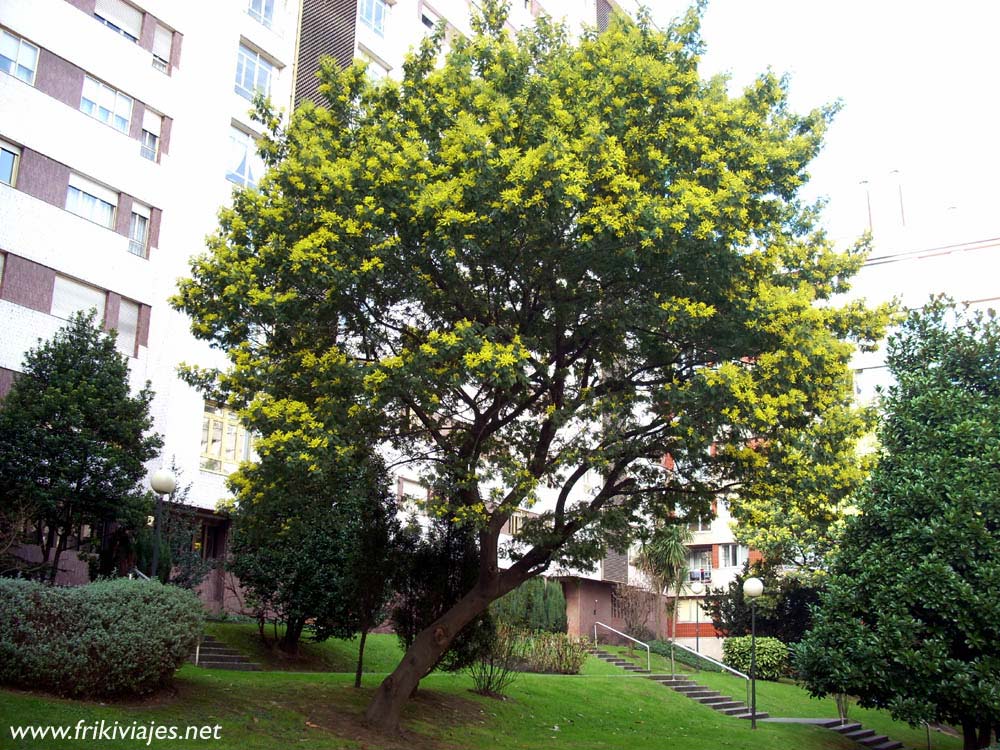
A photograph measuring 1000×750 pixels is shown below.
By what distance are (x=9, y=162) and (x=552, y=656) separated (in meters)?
19.6

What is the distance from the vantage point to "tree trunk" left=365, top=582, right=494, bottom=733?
50.9 ft

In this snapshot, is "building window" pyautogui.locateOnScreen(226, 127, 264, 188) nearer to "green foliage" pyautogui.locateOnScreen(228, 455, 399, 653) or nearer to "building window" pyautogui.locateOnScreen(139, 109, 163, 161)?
"building window" pyautogui.locateOnScreen(139, 109, 163, 161)

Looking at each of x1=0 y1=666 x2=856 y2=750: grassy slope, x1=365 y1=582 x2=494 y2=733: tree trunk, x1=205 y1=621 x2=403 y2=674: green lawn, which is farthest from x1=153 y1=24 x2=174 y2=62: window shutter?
x1=365 y1=582 x2=494 y2=733: tree trunk

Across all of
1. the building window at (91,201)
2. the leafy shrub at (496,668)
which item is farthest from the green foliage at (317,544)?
the building window at (91,201)

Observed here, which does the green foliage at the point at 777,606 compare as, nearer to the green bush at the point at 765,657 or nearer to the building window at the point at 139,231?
the green bush at the point at 765,657

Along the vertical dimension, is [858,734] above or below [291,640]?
below

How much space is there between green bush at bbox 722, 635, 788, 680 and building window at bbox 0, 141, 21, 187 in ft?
91.8

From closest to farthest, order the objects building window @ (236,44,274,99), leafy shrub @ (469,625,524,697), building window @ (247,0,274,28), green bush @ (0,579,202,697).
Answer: green bush @ (0,579,202,697), leafy shrub @ (469,625,524,697), building window @ (236,44,274,99), building window @ (247,0,274,28)

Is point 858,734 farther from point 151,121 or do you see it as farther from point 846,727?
point 151,121

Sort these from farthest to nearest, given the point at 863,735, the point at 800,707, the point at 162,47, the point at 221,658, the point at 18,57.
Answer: the point at 800,707, the point at 162,47, the point at 863,735, the point at 18,57, the point at 221,658

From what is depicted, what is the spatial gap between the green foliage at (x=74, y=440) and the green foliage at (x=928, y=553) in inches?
575

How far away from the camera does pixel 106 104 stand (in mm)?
25047

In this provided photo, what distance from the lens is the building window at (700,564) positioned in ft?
159

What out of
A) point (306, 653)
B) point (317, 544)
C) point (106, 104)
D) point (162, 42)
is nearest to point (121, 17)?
point (162, 42)
